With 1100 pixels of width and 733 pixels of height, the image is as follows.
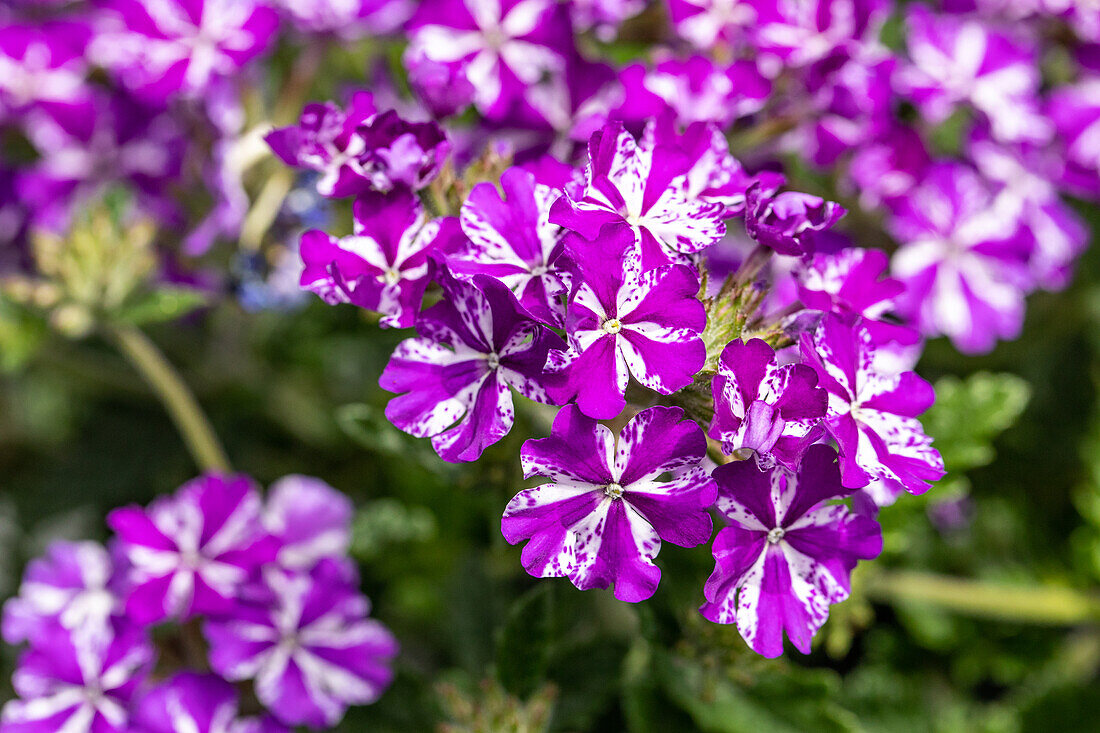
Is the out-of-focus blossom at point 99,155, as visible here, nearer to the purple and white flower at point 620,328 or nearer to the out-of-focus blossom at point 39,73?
the out-of-focus blossom at point 39,73

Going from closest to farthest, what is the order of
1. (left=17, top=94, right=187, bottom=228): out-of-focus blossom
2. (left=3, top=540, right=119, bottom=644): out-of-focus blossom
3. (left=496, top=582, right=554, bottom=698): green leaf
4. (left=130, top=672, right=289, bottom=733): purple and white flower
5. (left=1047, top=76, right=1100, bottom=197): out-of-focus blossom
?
(left=496, top=582, right=554, bottom=698): green leaf → (left=130, top=672, right=289, bottom=733): purple and white flower → (left=3, top=540, right=119, bottom=644): out-of-focus blossom → (left=1047, top=76, right=1100, bottom=197): out-of-focus blossom → (left=17, top=94, right=187, bottom=228): out-of-focus blossom

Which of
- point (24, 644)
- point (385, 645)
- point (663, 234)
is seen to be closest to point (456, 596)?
point (385, 645)

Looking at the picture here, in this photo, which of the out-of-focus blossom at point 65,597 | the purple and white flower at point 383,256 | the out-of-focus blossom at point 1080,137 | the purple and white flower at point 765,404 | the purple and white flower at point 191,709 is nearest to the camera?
the purple and white flower at point 765,404

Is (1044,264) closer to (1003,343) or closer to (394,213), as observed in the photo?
(1003,343)

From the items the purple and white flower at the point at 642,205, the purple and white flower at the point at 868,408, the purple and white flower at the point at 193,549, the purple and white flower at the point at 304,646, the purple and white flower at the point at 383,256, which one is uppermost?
the purple and white flower at the point at 642,205

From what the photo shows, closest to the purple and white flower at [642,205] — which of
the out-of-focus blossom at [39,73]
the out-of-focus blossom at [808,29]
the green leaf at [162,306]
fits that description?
the out-of-focus blossom at [808,29]

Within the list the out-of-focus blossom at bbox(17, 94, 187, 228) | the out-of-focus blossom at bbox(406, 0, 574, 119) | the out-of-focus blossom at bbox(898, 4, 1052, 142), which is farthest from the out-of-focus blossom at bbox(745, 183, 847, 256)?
the out-of-focus blossom at bbox(17, 94, 187, 228)

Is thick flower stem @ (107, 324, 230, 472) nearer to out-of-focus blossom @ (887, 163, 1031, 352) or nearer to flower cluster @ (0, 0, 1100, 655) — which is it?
flower cluster @ (0, 0, 1100, 655)
